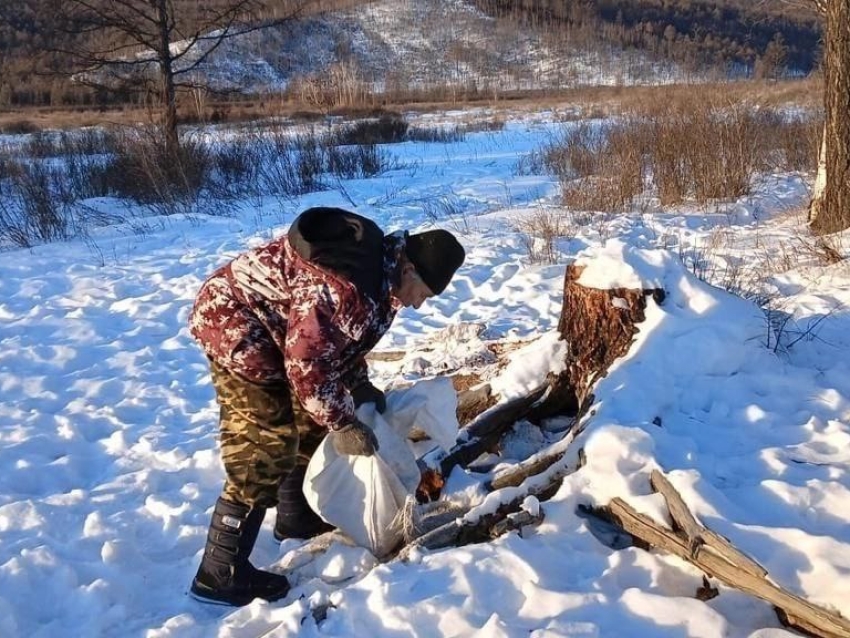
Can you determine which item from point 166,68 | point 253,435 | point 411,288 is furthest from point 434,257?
point 166,68

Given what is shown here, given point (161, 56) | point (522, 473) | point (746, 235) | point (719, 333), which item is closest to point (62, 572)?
point (522, 473)

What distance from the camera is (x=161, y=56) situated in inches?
553

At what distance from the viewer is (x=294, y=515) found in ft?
9.60

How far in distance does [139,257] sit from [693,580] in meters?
6.85

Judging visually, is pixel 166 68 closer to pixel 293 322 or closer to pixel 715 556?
pixel 293 322

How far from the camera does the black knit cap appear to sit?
2283 mm

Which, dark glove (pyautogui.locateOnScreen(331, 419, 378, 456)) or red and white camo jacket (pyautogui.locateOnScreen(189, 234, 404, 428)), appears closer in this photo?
red and white camo jacket (pyautogui.locateOnScreen(189, 234, 404, 428))

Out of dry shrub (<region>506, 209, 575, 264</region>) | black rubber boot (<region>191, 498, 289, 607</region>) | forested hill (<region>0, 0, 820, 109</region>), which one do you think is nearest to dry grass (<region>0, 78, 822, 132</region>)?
forested hill (<region>0, 0, 820, 109</region>)

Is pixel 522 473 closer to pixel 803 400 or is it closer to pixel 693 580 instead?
pixel 693 580

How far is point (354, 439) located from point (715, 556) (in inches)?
45.0

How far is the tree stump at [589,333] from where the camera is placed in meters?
3.24

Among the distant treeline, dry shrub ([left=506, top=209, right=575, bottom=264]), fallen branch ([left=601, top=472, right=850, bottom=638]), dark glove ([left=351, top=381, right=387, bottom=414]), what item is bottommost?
dry shrub ([left=506, top=209, right=575, bottom=264])

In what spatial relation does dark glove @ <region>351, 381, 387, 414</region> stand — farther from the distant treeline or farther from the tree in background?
the distant treeline

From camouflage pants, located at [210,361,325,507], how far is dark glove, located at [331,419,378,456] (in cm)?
19
